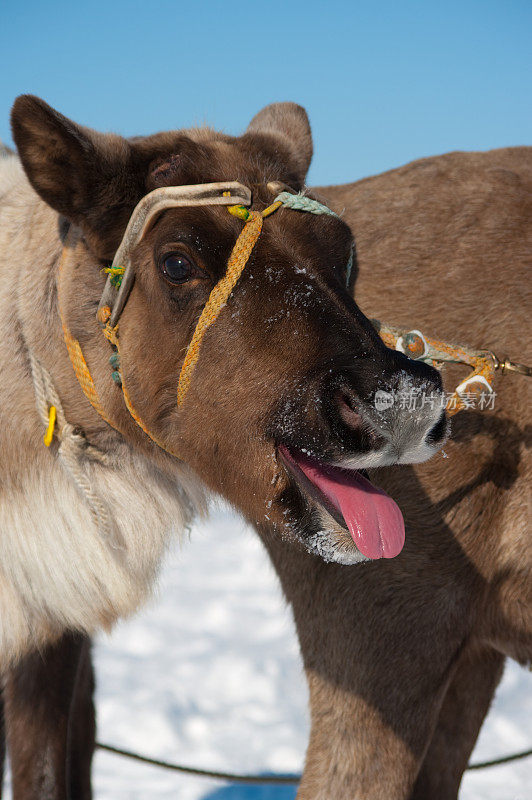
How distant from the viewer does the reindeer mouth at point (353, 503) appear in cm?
204

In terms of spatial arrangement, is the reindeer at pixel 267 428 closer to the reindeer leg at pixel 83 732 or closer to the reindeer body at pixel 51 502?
the reindeer body at pixel 51 502

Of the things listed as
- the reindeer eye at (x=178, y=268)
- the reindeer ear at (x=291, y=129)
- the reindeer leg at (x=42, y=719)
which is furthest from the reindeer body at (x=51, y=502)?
the reindeer ear at (x=291, y=129)

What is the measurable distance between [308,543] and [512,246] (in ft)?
4.58

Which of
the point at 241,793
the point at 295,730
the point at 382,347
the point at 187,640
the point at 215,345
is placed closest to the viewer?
the point at 382,347

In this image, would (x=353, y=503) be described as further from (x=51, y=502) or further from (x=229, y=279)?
(x=51, y=502)

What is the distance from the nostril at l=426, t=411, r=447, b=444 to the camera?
2021mm

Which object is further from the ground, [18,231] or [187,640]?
[18,231]

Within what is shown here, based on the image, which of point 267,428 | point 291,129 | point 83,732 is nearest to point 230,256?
point 267,428

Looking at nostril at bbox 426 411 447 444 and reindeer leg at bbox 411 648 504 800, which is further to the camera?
A: reindeer leg at bbox 411 648 504 800

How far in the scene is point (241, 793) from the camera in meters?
4.94

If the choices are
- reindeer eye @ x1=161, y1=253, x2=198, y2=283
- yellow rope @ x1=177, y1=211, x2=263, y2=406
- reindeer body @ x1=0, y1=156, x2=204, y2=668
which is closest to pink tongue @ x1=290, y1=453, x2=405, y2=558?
yellow rope @ x1=177, y1=211, x2=263, y2=406

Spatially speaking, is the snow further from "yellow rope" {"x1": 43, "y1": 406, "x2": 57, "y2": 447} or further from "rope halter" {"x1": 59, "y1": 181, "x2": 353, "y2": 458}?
"rope halter" {"x1": 59, "y1": 181, "x2": 353, "y2": 458}

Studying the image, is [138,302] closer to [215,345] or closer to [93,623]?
[215,345]

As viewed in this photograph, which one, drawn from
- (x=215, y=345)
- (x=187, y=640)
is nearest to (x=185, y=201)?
(x=215, y=345)
